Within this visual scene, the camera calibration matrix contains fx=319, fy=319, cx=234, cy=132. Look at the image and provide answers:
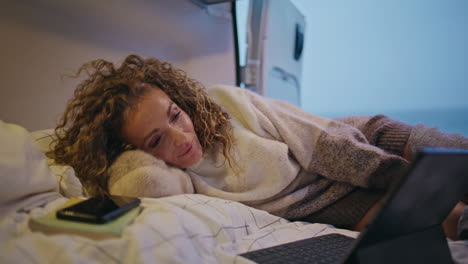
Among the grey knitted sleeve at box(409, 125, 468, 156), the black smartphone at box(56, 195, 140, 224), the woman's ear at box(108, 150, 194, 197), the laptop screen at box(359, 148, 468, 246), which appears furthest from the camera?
the grey knitted sleeve at box(409, 125, 468, 156)

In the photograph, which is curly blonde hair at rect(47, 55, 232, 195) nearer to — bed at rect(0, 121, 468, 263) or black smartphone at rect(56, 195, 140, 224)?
bed at rect(0, 121, 468, 263)

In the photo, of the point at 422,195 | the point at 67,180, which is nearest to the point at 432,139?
the point at 422,195

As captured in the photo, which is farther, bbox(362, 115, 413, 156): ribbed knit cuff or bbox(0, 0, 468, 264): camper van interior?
bbox(362, 115, 413, 156): ribbed knit cuff

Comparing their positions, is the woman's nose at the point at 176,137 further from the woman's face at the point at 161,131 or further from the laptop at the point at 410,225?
the laptop at the point at 410,225

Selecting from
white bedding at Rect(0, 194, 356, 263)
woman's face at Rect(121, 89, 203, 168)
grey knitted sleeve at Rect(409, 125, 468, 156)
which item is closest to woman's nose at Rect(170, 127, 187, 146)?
woman's face at Rect(121, 89, 203, 168)

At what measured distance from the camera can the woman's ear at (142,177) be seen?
26.7 inches

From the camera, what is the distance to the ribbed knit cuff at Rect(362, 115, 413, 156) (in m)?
0.88

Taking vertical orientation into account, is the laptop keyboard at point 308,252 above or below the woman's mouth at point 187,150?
below

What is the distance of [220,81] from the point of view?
1646mm

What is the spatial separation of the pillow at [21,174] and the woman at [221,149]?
117 mm

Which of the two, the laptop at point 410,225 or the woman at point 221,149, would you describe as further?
the woman at point 221,149

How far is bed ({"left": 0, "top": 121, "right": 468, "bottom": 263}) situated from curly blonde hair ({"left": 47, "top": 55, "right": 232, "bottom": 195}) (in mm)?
50

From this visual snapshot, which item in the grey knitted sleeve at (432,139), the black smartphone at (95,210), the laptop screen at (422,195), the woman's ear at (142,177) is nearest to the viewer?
the laptop screen at (422,195)

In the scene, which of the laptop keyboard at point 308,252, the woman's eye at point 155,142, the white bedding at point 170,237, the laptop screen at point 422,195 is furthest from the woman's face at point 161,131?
the laptop screen at point 422,195
